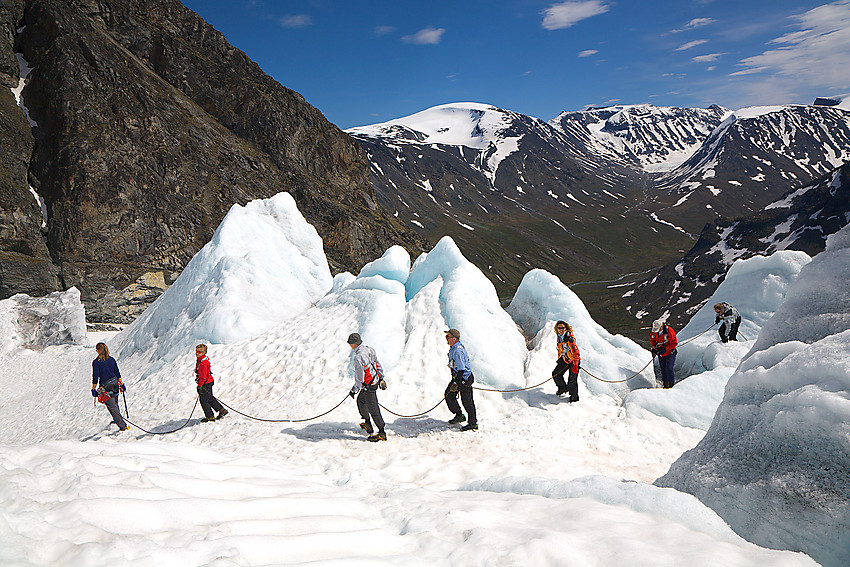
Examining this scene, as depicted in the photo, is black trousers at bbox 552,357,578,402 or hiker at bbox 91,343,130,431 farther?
black trousers at bbox 552,357,578,402

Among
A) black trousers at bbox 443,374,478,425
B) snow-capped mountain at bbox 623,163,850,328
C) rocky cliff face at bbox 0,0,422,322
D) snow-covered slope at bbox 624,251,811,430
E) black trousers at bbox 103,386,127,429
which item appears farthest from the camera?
snow-capped mountain at bbox 623,163,850,328

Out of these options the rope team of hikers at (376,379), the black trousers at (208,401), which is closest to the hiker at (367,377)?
the rope team of hikers at (376,379)

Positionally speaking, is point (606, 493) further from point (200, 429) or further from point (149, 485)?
point (200, 429)

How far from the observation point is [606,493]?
221 inches

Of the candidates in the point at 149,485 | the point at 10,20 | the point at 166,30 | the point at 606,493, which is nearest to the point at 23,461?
the point at 149,485

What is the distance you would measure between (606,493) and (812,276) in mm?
4224

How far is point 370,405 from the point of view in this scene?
1002cm

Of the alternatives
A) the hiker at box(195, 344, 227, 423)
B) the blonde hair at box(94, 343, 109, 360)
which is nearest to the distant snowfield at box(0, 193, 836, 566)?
the hiker at box(195, 344, 227, 423)

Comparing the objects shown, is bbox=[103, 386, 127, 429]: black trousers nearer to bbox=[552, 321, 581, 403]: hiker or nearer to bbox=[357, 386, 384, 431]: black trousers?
bbox=[357, 386, 384, 431]: black trousers

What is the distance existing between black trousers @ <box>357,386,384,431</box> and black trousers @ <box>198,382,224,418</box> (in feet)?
13.4

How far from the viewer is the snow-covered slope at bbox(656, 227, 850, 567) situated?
420 centimetres

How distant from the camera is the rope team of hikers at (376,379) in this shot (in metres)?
9.81

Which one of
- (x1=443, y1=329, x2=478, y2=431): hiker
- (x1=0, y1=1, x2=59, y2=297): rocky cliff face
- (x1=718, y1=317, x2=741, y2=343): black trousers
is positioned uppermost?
(x1=0, y1=1, x2=59, y2=297): rocky cliff face

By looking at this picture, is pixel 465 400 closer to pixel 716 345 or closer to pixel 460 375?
pixel 460 375
